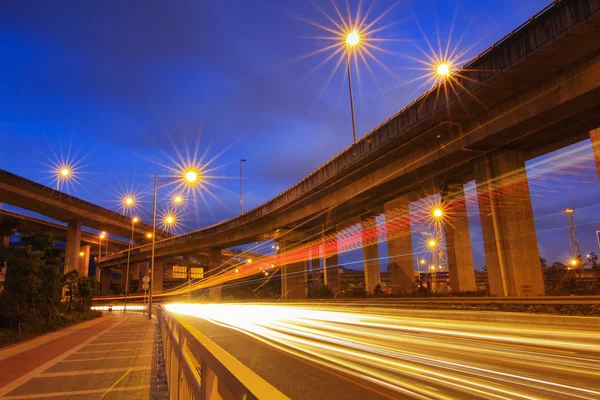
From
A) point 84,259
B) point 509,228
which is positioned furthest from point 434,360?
point 84,259

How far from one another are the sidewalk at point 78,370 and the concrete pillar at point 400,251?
26.7m

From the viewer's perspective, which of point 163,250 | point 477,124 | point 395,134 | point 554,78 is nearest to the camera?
→ point 554,78

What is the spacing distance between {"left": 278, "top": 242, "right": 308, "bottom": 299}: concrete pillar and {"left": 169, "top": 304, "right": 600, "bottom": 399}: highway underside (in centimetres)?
3894

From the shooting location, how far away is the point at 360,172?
1220 inches

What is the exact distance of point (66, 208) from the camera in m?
57.9

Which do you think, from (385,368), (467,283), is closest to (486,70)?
(385,368)

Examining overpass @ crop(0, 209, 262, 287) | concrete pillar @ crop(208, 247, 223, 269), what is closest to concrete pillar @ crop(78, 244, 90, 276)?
overpass @ crop(0, 209, 262, 287)

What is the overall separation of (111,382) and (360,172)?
80.4 feet

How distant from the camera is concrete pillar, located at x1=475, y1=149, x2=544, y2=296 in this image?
22312 millimetres

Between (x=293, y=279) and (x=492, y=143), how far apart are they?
118 ft

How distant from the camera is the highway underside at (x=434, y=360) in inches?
253

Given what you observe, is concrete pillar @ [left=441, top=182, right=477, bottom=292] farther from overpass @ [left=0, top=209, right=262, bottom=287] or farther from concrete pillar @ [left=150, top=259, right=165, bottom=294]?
concrete pillar @ [left=150, top=259, right=165, bottom=294]

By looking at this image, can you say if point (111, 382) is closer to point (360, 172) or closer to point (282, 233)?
point (360, 172)

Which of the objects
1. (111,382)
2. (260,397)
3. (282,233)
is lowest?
(111,382)
